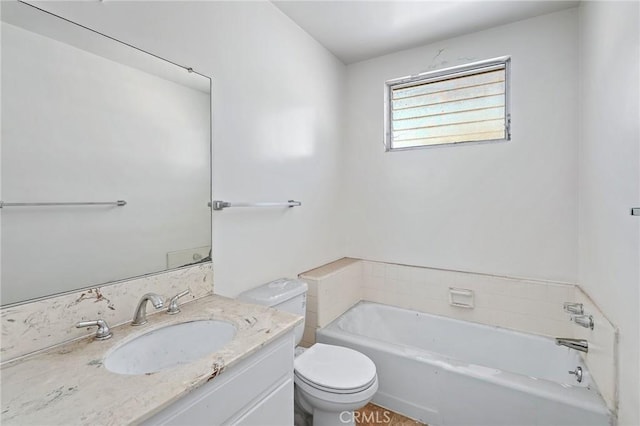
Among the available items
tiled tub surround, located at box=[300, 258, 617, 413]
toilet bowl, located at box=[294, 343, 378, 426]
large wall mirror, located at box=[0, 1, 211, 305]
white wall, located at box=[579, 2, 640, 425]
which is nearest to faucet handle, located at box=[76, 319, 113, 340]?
large wall mirror, located at box=[0, 1, 211, 305]

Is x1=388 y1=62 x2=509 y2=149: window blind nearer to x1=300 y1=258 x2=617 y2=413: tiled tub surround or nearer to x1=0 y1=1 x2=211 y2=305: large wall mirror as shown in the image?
x1=300 y1=258 x2=617 y2=413: tiled tub surround

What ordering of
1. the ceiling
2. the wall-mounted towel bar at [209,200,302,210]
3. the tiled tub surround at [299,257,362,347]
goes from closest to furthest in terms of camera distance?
the wall-mounted towel bar at [209,200,302,210], the ceiling, the tiled tub surround at [299,257,362,347]

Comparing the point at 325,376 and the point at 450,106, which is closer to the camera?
the point at 325,376

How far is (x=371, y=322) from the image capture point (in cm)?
249

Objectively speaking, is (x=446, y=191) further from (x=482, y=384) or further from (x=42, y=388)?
(x=42, y=388)

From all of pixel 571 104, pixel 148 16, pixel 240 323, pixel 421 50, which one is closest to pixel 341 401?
pixel 240 323

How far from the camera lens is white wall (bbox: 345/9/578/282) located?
6.56ft

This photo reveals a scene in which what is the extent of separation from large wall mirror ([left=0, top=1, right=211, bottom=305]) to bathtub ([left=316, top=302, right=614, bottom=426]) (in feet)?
4.30

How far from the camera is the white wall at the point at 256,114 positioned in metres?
1.34

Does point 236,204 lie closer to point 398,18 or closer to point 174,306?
point 174,306

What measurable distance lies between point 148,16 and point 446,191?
7.03 feet

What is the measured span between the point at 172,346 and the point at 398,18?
232 cm

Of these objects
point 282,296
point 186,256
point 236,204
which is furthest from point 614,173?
point 186,256

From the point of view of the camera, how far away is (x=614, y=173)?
131 cm
